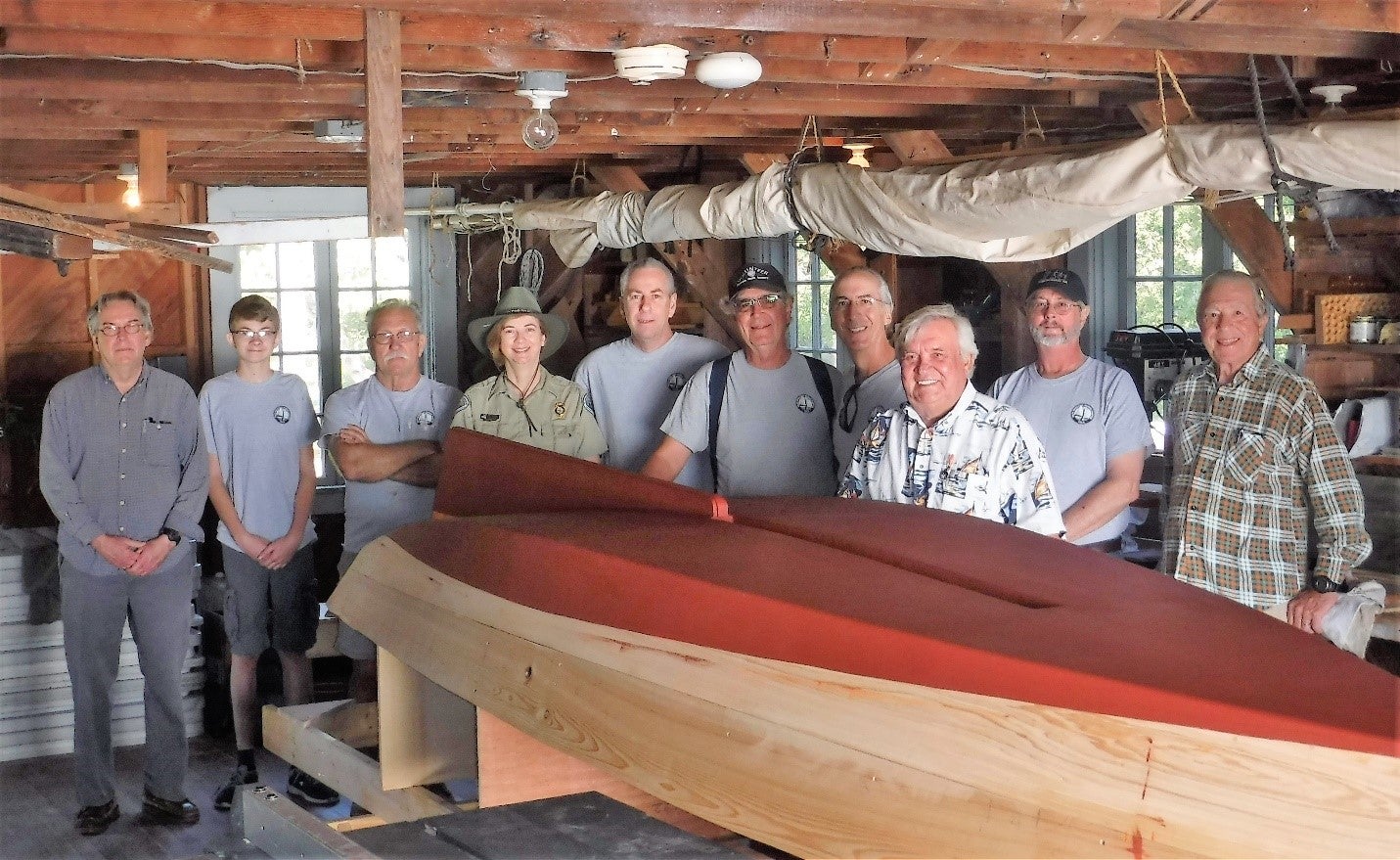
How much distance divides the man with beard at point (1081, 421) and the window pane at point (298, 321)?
5.35m

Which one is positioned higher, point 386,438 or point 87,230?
point 87,230

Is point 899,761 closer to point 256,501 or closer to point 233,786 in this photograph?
point 256,501

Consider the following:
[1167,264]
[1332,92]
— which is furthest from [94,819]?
[1167,264]

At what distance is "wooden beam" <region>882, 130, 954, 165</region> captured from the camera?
530cm

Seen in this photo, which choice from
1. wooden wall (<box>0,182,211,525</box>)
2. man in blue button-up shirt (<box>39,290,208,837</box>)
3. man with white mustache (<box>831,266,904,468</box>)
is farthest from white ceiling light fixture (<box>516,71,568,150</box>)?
wooden wall (<box>0,182,211,525</box>)

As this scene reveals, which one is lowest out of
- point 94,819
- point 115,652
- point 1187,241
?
point 94,819

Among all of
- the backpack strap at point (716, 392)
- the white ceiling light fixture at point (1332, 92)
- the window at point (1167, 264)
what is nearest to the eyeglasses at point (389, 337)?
the backpack strap at point (716, 392)

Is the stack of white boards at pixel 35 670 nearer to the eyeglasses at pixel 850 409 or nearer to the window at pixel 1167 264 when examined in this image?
the eyeglasses at pixel 850 409

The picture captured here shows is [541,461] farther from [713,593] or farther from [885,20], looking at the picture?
[885,20]

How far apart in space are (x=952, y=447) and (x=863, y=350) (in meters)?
0.86

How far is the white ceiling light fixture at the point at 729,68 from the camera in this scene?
12.6 ft

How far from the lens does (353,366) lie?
837 centimetres

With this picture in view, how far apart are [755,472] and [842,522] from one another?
119 cm

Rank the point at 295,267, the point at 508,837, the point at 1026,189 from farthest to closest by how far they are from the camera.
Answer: the point at 295,267
the point at 1026,189
the point at 508,837
